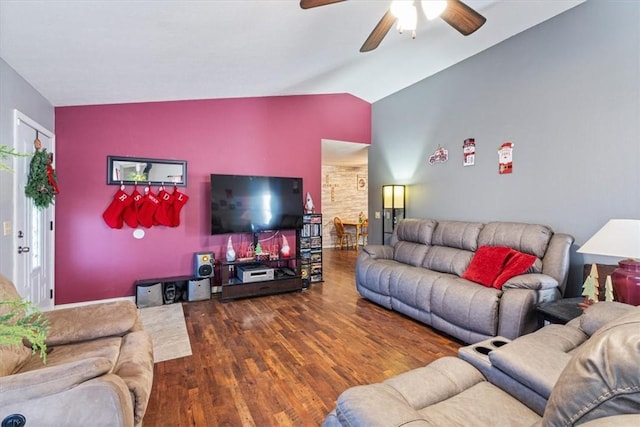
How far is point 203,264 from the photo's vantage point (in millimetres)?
3986

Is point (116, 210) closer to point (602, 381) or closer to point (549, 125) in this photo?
point (602, 381)

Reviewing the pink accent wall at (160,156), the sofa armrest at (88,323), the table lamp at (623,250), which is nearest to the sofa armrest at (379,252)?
the pink accent wall at (160,156)

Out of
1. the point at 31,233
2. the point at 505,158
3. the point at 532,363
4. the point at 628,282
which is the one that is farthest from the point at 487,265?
the point at 31,233

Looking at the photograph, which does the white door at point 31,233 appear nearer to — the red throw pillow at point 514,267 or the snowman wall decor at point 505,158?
the red throw pillow at point 514,267

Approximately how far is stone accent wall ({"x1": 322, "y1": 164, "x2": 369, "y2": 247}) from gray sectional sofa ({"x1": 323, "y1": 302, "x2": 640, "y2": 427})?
6.89 meters

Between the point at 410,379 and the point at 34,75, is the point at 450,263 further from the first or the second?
the point at 34,75

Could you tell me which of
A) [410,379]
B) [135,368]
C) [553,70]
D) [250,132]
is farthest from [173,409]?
[553,70]

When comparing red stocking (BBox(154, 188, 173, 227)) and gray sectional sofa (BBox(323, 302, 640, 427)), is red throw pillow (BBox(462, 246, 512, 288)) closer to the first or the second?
gray sectional sofa (BBox(323, 302, 640, 427))

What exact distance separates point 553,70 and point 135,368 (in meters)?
4.13

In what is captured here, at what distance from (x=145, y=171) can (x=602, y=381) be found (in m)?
4.37

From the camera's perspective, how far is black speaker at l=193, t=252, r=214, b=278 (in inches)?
156

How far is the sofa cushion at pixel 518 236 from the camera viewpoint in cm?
279

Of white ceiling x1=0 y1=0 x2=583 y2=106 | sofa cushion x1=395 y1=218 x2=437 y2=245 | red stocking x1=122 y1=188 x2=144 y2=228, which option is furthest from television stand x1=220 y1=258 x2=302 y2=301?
white ceiling x1=0 y1=0 x2=583 y2=106

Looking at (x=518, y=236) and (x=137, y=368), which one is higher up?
(x=518, y=236)
